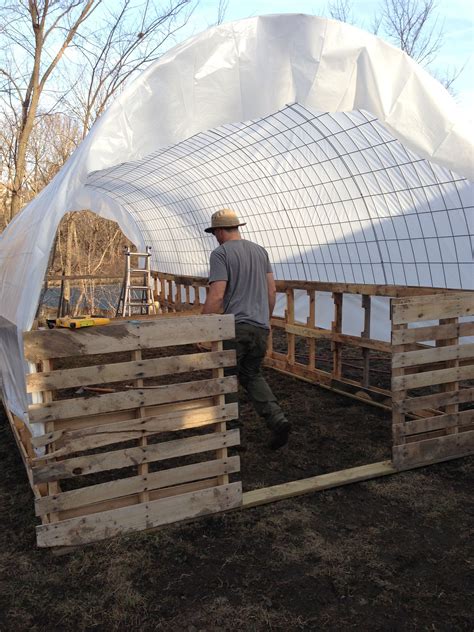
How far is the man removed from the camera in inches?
170

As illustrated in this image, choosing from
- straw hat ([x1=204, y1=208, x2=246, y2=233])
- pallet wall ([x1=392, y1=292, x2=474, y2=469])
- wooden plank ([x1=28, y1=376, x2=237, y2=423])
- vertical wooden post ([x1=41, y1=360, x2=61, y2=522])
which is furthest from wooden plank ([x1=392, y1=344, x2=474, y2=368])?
vertical wooden post ([x1=41, y1=360, x2=61, y2=522])

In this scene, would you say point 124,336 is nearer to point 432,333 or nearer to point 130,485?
point 130,485

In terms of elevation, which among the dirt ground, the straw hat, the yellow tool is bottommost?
the dirt ground

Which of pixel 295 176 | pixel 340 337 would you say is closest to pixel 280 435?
pixel 340 337

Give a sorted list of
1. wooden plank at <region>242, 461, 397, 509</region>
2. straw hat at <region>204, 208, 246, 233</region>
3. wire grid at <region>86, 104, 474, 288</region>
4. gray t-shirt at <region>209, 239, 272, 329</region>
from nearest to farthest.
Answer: wooden plank at <region>242, 461, 397, 509</region> < gray t-shirt at <region>209, 239, 272, 329</region> < straw hat at <region>204, 208, 246, 233</region> < wire grid at <region>86, 104, 474, 288</region>

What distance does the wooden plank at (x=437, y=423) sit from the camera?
165 inches

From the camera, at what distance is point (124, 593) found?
279 cm

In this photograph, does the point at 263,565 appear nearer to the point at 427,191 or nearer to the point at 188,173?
the point at 427,191

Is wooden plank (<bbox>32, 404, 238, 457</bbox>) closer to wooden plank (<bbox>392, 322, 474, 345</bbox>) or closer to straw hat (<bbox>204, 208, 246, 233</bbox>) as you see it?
wooden plank (<bbox>392, 322, 474, 345</bbox>)

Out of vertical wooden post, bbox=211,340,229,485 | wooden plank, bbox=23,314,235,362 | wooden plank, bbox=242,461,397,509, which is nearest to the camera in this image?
wooden plank, bbox=23,314,235,362

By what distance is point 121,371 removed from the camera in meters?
3.26

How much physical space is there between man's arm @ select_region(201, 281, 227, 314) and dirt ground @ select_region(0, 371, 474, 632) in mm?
1343

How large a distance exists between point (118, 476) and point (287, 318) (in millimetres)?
3741

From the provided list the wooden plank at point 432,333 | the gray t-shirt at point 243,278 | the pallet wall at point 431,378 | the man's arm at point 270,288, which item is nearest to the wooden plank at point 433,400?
the pallet wall at point 431,378
